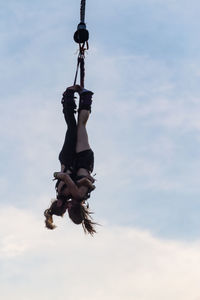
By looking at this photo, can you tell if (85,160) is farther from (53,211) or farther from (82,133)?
(53,211)

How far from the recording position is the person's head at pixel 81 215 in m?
17.4

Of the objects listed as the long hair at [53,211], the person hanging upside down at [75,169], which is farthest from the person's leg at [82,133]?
the long hair at [53,211]

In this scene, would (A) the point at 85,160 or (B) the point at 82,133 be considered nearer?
(A) the point at 85,160

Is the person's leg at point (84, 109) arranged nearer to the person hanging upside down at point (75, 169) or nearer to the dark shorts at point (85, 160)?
the person hanging upside down at point (75, 169)

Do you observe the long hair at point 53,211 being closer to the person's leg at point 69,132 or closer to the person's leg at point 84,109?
the person's leg at point 69,132

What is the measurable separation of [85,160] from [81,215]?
3.68 feet

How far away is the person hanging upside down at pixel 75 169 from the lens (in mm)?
17281

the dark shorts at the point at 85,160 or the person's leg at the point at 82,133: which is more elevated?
the person's leg at the point at 82,133

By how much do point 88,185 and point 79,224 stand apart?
3.02ft

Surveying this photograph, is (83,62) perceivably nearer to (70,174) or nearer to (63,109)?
(63,109)

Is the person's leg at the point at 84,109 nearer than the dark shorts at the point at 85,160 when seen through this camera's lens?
No

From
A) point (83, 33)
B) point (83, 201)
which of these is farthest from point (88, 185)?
point (83, 33)

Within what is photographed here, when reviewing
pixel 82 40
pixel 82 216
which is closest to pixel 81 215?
pixel 82 216

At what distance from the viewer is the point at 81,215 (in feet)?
57.2
